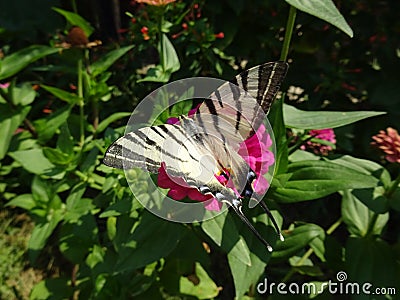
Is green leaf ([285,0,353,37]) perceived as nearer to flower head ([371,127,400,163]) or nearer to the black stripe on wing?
the black stripe on wing

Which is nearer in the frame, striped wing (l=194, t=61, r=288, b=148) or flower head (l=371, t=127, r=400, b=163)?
striped wing (l=194, t=61, r=288, b=148)

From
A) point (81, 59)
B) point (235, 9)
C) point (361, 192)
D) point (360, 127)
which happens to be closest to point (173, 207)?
point (361, 192)

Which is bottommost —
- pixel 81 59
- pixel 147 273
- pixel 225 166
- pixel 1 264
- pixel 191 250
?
pixel 1 264

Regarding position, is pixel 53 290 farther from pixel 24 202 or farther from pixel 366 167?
pixel 366 167

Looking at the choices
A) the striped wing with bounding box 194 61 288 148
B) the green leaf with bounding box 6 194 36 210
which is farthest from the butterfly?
the green leaf with bounding box 6 194 36 210

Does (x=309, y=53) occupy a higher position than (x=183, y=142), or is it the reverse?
(x=183, y=142)

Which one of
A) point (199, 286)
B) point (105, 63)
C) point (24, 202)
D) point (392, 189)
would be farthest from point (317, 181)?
point (24, 202)

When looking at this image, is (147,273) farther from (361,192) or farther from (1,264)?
(1,264)
